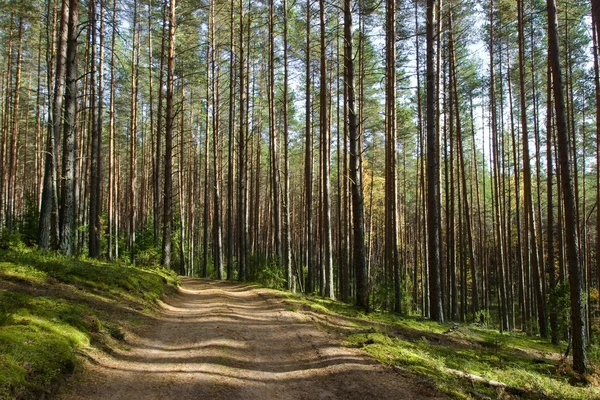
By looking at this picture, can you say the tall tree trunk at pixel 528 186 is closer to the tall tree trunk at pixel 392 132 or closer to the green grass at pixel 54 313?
the tall tree trunk at pixel 392 132

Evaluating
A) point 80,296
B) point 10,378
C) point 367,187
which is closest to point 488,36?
point 367,187

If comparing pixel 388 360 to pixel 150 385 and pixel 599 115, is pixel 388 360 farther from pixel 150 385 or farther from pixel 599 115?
pixel 599 115

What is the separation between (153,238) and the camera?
18938mm

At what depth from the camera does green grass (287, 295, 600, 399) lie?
5570 millimetres

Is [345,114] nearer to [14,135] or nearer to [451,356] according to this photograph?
[451,356]

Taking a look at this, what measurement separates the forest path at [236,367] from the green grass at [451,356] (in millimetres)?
504

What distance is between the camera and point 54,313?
224 inches

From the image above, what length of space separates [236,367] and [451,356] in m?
4.33

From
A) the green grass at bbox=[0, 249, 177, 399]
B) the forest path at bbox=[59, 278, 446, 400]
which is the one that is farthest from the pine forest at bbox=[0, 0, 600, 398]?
the forest path at bbox=[59, 278, 446, 400]

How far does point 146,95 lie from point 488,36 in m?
24.0

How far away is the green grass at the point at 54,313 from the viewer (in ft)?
13.1

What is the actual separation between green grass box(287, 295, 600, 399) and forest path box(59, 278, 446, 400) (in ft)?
1.65

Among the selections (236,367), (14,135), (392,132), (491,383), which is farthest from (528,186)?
(14,135)

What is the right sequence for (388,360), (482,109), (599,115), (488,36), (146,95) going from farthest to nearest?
1. (146,95)
2. (482,109)
3. (488,36)
4. (599,115)
5. (388,360)
